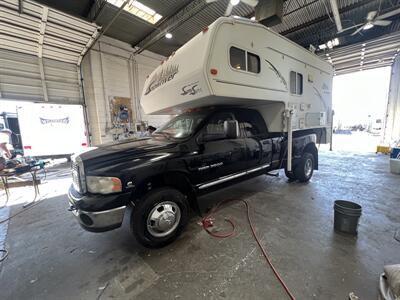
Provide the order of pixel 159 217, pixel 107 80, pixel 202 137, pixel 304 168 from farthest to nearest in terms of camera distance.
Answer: pixel 107 80 → pixel 304 168 → pixel 202 137 → pixel 159 217

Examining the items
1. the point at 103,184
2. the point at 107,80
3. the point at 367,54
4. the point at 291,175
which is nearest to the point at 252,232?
the point at 103,184

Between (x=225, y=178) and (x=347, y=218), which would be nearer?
(x=347, y=218)

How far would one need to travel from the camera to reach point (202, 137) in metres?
2.67

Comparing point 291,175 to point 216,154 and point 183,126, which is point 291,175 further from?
point 183,126

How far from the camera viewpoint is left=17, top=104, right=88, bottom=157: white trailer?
6820 mm

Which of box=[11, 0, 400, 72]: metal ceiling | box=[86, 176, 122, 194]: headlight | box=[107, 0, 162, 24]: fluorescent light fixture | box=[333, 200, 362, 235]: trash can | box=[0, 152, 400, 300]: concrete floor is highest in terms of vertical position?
box=[107, 0, 162, 24]: fluorescent light fixture

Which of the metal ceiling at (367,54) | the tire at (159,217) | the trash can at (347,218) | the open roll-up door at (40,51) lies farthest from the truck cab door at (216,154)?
the metal ceiling at (367,54)

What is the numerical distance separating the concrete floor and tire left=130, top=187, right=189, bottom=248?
17 centimetres

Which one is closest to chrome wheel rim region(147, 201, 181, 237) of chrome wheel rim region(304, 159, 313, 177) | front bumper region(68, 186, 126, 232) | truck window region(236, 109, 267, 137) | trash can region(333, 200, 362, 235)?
front bumper region(68, 186, 126, 232)

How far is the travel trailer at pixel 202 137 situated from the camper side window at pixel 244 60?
0.01m

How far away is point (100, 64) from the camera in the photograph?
7980mm

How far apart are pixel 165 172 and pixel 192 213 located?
1.34 m

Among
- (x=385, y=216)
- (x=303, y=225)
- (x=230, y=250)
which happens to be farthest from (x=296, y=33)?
(x=230, y=250)

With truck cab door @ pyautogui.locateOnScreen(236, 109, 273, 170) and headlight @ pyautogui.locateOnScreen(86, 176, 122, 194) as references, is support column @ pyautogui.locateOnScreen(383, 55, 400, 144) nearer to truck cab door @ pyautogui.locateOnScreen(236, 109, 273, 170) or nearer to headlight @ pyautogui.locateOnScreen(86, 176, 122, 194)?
truck cab door @ pyautogui.locateOnScreen(236, 109, 273, 170)
